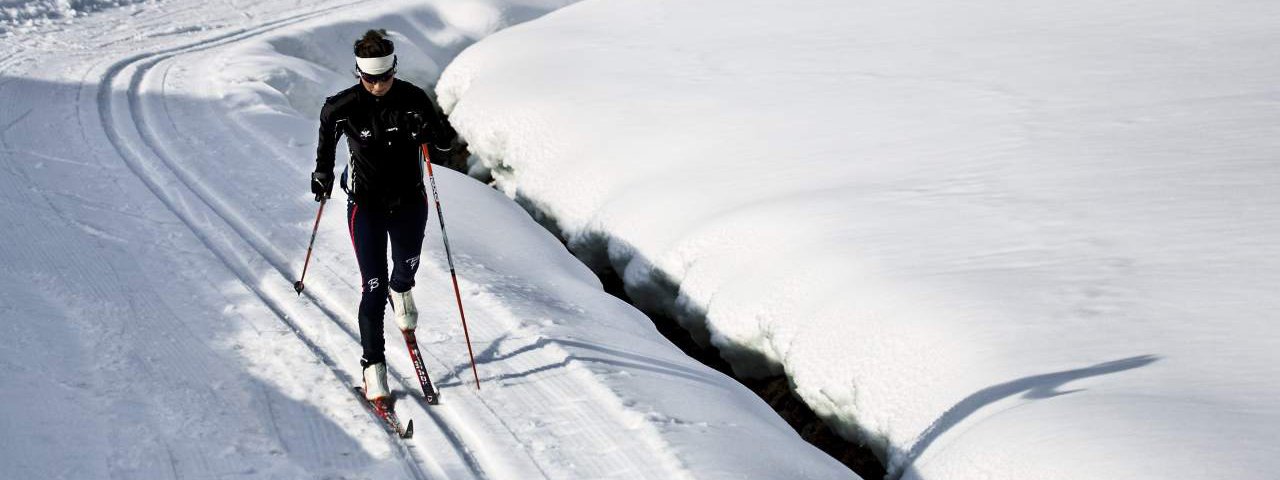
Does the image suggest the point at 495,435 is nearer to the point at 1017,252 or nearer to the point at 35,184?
the point at 1017,252

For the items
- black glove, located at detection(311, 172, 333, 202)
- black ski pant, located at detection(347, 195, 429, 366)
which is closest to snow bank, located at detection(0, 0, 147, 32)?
black glove, located at detection(311, 172, 333, 202)

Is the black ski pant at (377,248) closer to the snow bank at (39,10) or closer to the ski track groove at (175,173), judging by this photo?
the ski track groove at (175,173)

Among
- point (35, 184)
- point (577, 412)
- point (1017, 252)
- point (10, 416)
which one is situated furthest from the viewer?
point (35, 184)

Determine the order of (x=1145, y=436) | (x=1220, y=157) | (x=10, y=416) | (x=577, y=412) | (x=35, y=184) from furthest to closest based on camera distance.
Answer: (x=35, y=184)
(x=1220, y=157)
(x=577, y=412)
(x=10, y=416)
(x=1145, y=436)

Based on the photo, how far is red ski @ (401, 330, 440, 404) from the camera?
4980 mm

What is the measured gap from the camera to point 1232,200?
6457mm

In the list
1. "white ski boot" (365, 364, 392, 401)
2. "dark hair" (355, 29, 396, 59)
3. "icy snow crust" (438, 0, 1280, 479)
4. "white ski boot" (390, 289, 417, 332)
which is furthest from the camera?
"white ski boot" (390, 289, 417, 332)

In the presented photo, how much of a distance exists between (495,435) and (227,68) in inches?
340

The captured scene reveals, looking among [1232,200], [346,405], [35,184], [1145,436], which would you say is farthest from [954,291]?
[35,184]

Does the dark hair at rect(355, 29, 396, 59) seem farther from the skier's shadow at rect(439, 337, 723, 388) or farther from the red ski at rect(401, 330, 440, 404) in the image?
the skier's shadow at rect(439, 337, 723, 388)

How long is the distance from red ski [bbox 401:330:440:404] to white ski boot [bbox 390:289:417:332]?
0.11 ft

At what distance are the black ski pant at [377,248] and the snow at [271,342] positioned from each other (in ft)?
1.24

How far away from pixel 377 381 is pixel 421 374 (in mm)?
230

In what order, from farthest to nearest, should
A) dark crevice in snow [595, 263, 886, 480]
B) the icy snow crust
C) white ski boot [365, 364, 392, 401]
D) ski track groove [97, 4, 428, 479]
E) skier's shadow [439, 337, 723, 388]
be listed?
dark crevice in snow [595, 263, 886, 480] → skier's shadow [439, 337, 723, 388] → ski track groove [97, 4, 428, 479] → white ski boot [365, 364, 392, 401] → the icy snow crust
